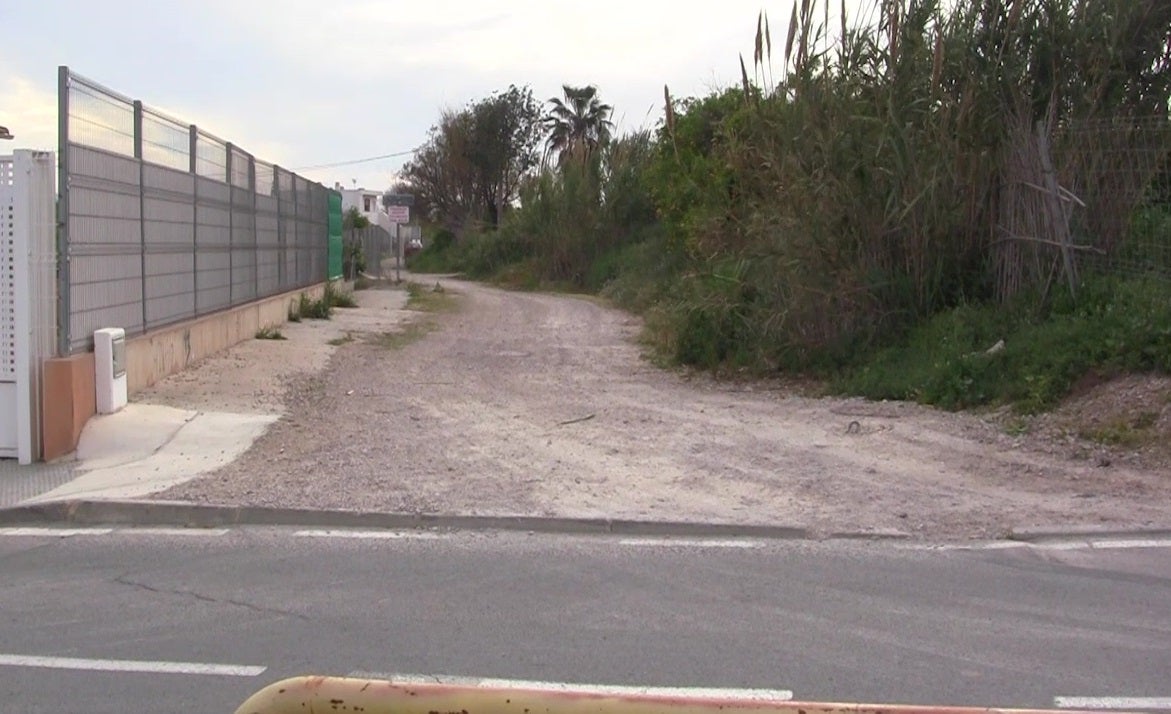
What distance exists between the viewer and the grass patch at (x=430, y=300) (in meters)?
29.7

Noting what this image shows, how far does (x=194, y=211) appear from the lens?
15.2m

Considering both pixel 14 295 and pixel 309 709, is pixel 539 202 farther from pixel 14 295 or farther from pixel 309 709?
pixel 309 709

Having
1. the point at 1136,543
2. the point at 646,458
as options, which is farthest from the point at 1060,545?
the point at 646,458

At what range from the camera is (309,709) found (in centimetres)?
322

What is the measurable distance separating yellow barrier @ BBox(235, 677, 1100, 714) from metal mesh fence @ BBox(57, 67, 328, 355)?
26.3 feet

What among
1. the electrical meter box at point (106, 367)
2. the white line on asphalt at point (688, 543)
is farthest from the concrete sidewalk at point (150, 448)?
the white line on asphalt at point (688, 543)

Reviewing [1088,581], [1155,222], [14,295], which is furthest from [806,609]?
[1155,222]

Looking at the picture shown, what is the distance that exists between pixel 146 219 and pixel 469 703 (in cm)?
1097

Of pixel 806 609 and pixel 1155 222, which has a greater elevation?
pixel 1155 222

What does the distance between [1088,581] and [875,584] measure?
3.94 ft

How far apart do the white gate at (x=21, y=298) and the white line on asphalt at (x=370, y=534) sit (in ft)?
10.9

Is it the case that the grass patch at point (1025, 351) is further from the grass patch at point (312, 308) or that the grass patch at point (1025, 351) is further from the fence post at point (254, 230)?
the grass patch at point (312, 308)

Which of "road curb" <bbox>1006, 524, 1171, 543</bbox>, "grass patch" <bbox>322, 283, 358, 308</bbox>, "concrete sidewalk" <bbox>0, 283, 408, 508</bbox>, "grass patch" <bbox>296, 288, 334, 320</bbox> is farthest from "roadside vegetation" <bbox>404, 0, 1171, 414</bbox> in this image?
"grass patch" <bbox>322, 283, 358, 308</bbox>

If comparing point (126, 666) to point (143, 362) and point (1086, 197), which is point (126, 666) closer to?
point (143, 362)
